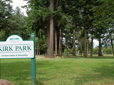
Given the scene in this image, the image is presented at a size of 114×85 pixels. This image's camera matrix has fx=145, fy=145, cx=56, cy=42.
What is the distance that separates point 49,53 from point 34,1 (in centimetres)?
1025

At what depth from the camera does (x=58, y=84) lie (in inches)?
230

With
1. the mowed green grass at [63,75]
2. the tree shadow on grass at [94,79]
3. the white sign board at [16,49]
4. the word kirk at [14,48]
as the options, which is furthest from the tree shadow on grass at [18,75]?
the tree shadow on grass at [94,79]

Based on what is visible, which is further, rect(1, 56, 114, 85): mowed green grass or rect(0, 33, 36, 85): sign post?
rect(1, 56, 114, 85): mowed green grass

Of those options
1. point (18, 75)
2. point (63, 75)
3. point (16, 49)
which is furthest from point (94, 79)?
point (18, 75)

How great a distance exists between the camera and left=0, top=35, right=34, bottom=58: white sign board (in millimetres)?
5059

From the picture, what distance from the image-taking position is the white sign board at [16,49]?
5059 mm

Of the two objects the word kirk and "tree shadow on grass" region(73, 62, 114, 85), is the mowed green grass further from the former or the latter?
the word kirk

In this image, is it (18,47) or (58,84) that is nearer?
(18,47)

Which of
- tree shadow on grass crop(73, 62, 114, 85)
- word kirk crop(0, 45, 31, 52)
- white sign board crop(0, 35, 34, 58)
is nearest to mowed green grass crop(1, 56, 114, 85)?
tree shadow on grass crop(73, 62, 114, 85)

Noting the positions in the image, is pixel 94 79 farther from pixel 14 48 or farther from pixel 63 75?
pixel 14 48

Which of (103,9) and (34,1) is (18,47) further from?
(34,1)

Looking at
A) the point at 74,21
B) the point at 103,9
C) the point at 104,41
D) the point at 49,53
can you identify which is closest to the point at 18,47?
the point at 103,9

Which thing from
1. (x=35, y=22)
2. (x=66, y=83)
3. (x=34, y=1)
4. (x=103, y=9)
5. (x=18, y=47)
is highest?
(x=34, y=1)

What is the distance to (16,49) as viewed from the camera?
16.6ft
